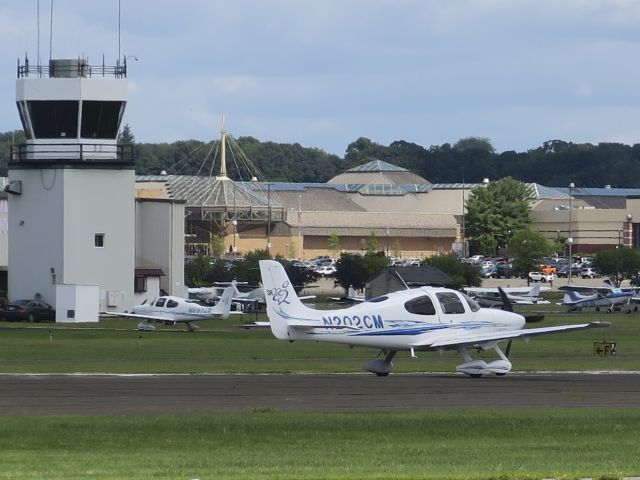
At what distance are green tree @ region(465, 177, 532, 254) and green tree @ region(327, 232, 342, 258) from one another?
57.7 ft

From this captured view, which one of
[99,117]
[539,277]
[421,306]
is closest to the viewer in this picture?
[421,306]

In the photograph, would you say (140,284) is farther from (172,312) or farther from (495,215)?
(495,215)

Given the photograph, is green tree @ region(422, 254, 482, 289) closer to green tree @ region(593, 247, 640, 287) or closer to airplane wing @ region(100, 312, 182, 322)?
green tree @ region(593, 247, 640, 287)

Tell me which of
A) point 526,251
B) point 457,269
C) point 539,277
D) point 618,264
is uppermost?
point 526,251

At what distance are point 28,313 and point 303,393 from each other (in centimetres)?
4254

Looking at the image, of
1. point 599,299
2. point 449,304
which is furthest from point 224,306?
point 449,304

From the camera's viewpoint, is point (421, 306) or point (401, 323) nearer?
point (401, 323)

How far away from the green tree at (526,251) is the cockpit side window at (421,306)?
11465cm

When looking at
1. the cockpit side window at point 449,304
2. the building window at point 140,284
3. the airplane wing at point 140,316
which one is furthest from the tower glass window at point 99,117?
the cockpit side window at point 449,304

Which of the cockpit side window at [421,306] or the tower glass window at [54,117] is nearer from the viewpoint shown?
the cockpit side window at [421,306]

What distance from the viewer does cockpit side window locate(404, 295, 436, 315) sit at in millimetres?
37631

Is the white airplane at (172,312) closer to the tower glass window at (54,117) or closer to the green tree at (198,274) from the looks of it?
the tower glass window at (54,117)

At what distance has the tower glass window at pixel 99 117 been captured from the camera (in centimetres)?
7294

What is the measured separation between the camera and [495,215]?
7638 inches
